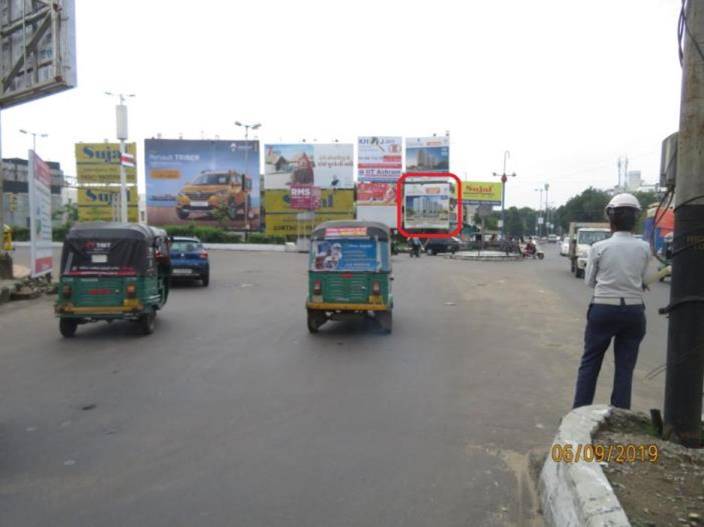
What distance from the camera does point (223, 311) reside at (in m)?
12.9

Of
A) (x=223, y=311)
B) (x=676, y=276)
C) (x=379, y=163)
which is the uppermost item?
(x=379, y=163)

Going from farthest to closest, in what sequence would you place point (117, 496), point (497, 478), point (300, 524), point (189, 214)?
point (189, 214) → point (497, 478) → point (117, 496) → point (300, 524)

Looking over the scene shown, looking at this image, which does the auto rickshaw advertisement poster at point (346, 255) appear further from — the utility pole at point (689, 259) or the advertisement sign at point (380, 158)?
the advertisement sign at point (380, 158)

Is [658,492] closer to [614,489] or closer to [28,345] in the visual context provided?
[614,489]

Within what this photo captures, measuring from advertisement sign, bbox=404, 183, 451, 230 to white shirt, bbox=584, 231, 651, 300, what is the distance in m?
38.8

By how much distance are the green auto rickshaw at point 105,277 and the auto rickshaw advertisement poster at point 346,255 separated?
298 centimetres

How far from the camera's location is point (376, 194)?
2138 inches

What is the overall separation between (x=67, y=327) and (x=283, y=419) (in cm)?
605

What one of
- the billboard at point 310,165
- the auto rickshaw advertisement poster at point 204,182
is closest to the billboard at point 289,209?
the billboard at point 310,165

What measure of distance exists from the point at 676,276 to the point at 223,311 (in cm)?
1033

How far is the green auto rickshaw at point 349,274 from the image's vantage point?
9.95 meters

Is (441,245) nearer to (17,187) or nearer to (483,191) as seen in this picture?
(483,191)

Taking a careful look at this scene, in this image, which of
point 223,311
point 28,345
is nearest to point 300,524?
point 28,345

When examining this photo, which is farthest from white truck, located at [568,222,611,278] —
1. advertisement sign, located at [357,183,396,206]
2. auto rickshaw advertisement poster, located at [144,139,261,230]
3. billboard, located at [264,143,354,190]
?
auto rickshaw advertisement poster, located at [144,139,261,230]
